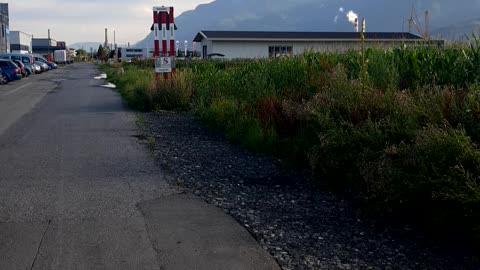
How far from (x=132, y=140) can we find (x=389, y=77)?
5287 millimetres

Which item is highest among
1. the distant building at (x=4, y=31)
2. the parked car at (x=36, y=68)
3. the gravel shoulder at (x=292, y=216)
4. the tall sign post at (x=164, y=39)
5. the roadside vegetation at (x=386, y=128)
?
the distant building at (x=4, y=31)

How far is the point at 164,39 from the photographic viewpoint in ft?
67.7

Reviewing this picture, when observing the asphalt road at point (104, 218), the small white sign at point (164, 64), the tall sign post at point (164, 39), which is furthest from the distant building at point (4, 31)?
the asphalt road at point (104, 218)

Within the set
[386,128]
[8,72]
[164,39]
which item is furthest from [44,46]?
[386,128]

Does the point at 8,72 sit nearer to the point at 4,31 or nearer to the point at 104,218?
the point at 104,218

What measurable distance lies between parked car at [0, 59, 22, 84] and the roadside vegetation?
28.7 metres

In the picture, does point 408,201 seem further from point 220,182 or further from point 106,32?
point 106,32

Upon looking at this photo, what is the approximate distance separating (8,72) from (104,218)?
121 feet

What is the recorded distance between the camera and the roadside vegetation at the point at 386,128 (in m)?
5.38

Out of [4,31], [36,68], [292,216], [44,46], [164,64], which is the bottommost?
[292,216]

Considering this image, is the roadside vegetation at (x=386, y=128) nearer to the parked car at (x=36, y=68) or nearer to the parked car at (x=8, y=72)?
the parked car at (x=8, y=72)

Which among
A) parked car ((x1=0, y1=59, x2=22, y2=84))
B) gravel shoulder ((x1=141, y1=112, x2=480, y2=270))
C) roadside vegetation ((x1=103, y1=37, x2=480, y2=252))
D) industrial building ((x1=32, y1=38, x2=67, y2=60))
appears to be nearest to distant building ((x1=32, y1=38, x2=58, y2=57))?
industrial building ((x1=32, y1=38, x2=67, y2=60))

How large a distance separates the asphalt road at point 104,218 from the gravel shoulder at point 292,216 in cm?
27

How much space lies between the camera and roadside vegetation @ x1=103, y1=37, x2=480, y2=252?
5.38 m
